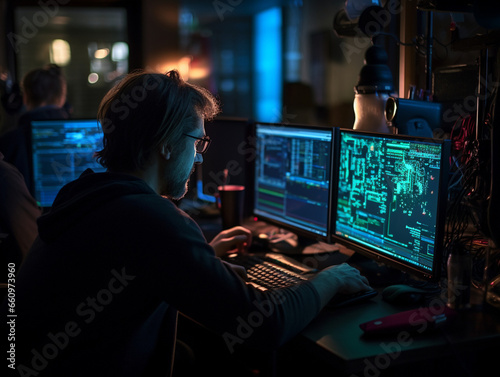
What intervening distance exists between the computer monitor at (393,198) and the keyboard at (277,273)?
0.16m

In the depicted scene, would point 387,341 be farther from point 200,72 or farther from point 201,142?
point 200,72

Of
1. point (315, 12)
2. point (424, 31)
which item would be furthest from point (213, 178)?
point (315, 12)

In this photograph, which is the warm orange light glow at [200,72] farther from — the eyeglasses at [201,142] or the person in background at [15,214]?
the eyeglasses at [201,142]

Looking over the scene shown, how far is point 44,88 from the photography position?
3496 mm

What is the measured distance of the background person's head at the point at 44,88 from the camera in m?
3.50

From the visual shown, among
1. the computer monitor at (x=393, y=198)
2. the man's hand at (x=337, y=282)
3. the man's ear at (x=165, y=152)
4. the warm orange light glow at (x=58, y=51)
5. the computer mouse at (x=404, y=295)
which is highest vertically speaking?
the warm orange light glow at (x=58, y=51)

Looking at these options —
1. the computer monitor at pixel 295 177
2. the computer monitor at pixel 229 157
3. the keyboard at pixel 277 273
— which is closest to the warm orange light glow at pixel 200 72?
the computer monitor at pixel 229 157

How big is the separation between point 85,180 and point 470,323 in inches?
37.4

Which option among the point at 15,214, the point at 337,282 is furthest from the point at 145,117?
the point at 15,214

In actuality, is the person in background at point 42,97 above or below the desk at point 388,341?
above

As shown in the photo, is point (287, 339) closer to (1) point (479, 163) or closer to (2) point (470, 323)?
(2) point (470, 323)

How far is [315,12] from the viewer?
259 inches

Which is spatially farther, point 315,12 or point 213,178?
point 315,12

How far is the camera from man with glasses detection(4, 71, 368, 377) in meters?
1.15
